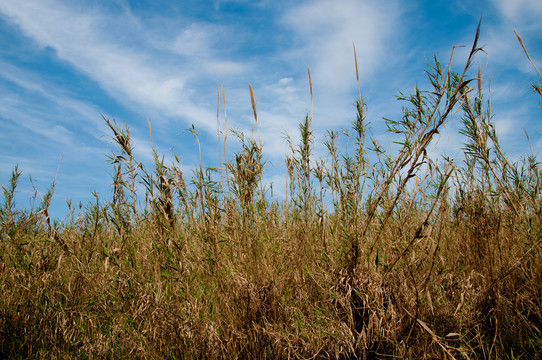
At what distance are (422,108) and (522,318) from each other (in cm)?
144

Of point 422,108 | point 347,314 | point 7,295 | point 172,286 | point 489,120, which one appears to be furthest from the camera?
point 489,120

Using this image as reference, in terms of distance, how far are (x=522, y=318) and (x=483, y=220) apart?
100cm

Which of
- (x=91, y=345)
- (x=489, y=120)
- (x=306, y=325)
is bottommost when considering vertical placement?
(x=91, y=345)

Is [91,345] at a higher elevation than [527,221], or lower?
lower

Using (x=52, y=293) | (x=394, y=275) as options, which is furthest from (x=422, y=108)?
(x=52, y=293)

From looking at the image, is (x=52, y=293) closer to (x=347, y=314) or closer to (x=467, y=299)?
(x=347, y=314)

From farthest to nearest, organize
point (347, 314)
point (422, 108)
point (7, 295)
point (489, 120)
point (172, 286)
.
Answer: point (489, 120), point (7, 295), point (172, 286), point (422, 108), point (347, 314)

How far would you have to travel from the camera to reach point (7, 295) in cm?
250

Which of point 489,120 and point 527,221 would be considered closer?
point 527,221

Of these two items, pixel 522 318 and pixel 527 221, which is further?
pixel 527 221

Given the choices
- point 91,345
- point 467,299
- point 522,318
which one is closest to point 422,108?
point 467,299

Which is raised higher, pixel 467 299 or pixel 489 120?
pixel 489 120

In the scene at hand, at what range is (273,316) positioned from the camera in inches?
80.2

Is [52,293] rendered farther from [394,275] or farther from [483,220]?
→ [483,220]
